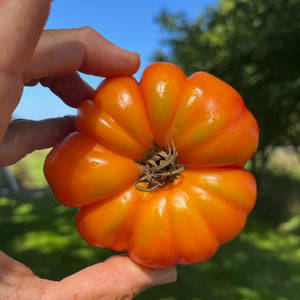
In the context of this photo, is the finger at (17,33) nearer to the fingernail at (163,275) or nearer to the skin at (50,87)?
the skin at (50,87)

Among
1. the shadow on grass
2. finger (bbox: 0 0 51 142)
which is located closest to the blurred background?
the shadow on grass

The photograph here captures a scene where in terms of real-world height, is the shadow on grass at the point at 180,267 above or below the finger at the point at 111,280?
below

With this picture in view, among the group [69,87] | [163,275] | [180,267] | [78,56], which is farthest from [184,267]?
[78,56]

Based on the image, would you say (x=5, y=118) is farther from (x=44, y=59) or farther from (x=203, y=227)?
(x=203, y=227)

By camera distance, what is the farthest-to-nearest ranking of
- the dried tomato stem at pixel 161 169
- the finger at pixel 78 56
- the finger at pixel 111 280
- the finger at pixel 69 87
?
the finger at pixel 69 87
the dried tomato stem at pixel 161 169
the finger at pixel 111 280
the finger at pixel 78 56

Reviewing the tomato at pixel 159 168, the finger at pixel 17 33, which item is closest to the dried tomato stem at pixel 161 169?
the tomato at pixel 159 168

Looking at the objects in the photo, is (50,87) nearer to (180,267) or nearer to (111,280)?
(111,280)

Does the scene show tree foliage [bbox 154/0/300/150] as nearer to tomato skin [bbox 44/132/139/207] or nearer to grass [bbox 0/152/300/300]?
grass [bbox 0/152/300/300]

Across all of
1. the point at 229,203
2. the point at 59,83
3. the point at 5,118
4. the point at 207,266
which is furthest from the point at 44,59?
the point at 207,266
